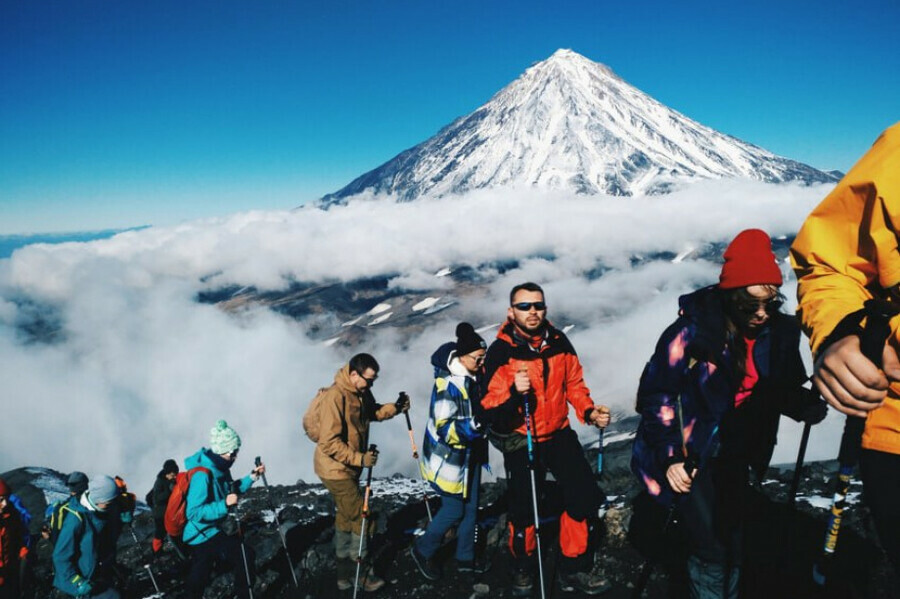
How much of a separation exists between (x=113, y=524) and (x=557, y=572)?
5066 mm

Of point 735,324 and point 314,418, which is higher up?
point 735,324

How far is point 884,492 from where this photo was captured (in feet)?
6.31

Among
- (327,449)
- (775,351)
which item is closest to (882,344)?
(775,351)

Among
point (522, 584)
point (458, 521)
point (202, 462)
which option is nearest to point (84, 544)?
point (202, 462)

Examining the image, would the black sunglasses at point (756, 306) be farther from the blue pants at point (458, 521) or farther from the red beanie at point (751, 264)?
the blue pants at point (458, 521)

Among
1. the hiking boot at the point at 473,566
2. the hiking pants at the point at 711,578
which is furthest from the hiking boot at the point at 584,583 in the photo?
the hiking pants at the point at 711,578

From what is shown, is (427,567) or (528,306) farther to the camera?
(427,567)

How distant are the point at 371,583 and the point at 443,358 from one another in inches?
118

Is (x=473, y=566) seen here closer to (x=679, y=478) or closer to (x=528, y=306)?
(x=528, y=306)

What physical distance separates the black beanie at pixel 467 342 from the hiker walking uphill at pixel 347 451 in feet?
3.66

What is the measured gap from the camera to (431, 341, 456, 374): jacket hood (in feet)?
17.4

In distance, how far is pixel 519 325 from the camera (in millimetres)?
4730

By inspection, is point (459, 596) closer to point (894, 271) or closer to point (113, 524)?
point (113, 524)

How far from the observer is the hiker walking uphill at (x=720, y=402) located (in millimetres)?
2982
